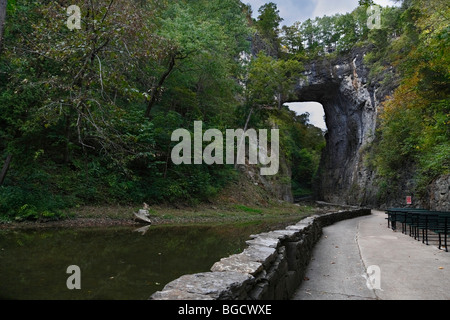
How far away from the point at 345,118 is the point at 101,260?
48.8 metres

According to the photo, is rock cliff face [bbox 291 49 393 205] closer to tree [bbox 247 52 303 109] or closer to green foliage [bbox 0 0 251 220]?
tree [bbox 247 52 303 109]

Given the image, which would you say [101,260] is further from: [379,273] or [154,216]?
[154,216]

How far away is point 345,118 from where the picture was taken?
159 ft

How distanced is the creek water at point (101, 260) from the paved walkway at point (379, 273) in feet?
6.50

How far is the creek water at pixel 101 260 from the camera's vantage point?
3952mm

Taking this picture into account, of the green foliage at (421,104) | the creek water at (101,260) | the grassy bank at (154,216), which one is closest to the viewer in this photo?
the creek water at (101,260)

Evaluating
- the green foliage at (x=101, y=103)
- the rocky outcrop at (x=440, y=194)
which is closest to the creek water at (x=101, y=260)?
the green foliage at (x=101, y=103)

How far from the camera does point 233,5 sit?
29203 mm

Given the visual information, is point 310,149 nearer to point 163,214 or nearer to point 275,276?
point 163,214

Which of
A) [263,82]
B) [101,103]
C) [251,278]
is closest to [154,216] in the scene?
[101,103]

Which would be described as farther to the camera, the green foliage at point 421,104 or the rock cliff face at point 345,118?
the rock cliff face at point 345,118

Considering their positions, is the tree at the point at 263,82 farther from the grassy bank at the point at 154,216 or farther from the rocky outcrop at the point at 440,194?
the rocky outcrop at the point at 440,194

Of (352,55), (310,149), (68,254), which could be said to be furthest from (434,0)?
(310,149)

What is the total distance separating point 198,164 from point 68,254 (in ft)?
42.1
